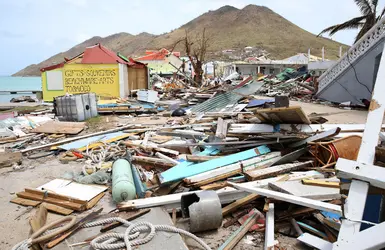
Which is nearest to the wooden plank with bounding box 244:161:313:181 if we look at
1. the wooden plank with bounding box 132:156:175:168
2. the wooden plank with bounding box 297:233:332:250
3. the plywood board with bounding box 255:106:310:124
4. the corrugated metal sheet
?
the plywood board with bounding box 255:106:310:124

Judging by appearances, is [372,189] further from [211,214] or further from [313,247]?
[211,214]

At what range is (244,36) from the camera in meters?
98.1

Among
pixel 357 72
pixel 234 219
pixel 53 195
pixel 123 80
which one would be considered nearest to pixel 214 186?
pixel 234 219

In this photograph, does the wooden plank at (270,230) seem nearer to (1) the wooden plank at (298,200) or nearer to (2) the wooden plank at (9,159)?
(1) the wooden plank at (298,200)

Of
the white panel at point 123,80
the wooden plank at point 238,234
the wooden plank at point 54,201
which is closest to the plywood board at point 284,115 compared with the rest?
the wooden plank at point 238,234

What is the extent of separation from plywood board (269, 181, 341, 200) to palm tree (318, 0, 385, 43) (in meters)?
16.8

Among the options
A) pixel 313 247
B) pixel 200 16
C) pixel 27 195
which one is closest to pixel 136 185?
pixel 27 195

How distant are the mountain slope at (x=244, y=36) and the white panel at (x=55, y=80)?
175 ft

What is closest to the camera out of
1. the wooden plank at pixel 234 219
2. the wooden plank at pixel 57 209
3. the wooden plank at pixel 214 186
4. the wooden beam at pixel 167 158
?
the wooden plank at pixel 234 219

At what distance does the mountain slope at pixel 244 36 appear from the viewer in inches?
3341

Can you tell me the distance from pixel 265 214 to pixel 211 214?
0.76m

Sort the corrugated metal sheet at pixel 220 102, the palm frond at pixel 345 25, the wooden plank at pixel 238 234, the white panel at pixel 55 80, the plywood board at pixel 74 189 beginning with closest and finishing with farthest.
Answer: the wooden plank at pixel 238 234
the plywood board at pixel 74 189
the corrugated metal sheet at pixel 220 102
the palm frond at pixel 345 25
the white panel at pixel 55 80

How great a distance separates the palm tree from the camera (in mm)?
17831

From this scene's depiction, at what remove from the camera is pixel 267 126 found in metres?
5.70
